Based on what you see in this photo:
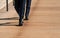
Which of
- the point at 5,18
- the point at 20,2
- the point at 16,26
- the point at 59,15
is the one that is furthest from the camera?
the point at 59,15

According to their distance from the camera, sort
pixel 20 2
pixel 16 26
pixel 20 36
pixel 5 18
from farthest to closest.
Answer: pixel 5 18 < pixel 16 26 < pixel 20 2 < pixel 20 36

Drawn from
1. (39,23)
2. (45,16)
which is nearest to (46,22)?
(39,23)

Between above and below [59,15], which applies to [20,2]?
above

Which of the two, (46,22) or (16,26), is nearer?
(16,26)

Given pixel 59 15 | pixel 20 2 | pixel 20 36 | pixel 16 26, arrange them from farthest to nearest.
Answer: pixel 59 15
pixel 16 26
pixel 20 2
pixel 20 36

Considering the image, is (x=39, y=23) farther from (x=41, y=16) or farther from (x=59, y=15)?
(x=59, y=15)

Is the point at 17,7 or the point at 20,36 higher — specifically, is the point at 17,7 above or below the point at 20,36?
above

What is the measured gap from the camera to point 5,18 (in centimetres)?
269

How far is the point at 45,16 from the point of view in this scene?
2.85 meters

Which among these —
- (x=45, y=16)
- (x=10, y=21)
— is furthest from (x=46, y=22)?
(x=10, y=21)

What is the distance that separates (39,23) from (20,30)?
1.32 feet

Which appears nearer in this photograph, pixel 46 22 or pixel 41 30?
pixel 41 30

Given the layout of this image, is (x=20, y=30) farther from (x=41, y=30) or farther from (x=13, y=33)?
(x=41, y=30)

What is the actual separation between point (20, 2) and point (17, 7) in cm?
8
